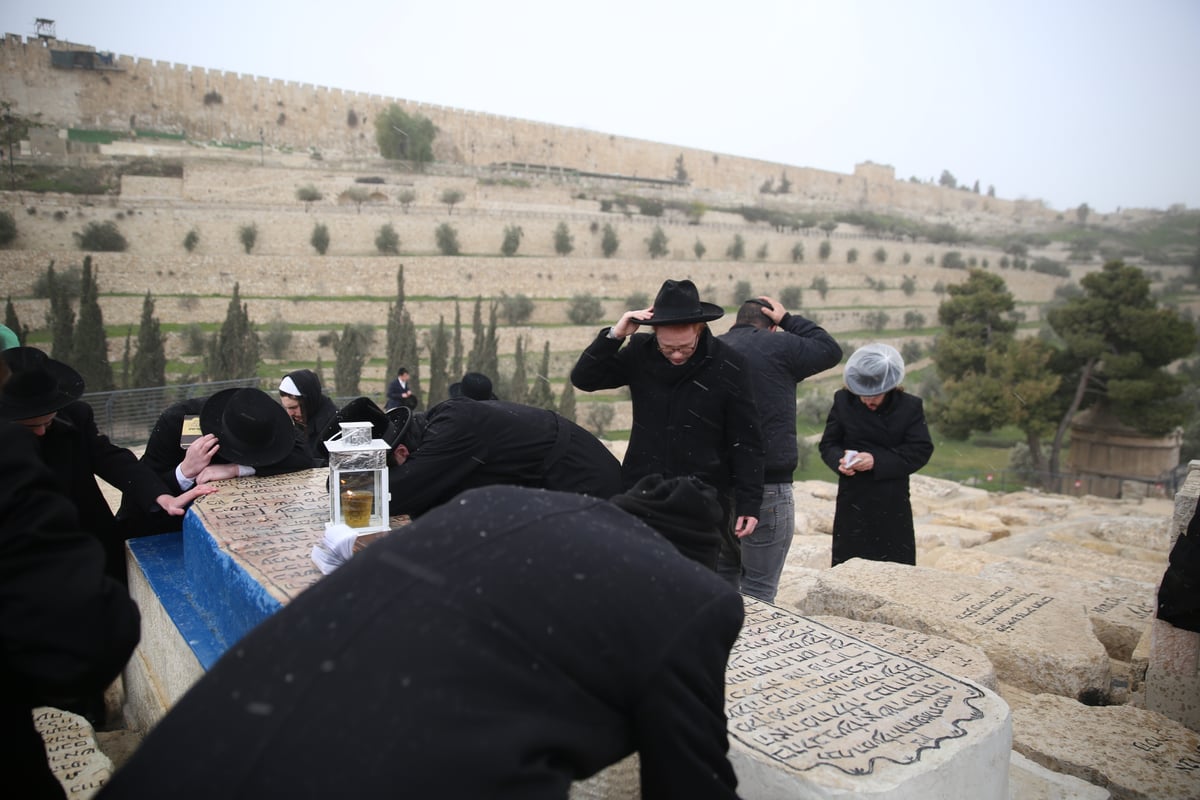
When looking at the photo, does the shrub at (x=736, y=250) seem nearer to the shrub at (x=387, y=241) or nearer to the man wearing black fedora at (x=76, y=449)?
the shrub at (x=387, y=241)

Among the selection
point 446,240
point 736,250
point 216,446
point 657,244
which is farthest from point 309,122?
point 216,446

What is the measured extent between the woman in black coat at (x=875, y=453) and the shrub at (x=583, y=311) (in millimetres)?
27302

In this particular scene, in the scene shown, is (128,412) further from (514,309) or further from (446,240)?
(446,240)

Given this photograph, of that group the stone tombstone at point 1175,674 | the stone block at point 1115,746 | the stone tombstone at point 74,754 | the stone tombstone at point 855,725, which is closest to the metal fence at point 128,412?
the stone tombstone at point 74,754

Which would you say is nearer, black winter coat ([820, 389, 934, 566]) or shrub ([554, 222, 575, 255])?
black winter coat ([820, 389, 934, 566])

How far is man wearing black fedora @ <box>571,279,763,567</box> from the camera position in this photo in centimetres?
307

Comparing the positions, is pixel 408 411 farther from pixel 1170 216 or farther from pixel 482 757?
pixel 1170 216

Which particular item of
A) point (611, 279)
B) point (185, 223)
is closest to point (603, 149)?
point (611, 279)

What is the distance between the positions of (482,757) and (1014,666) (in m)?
2.97

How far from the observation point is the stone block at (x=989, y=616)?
3232 millimetres

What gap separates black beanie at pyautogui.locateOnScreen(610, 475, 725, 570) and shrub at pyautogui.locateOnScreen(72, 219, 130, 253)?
31.1 meters

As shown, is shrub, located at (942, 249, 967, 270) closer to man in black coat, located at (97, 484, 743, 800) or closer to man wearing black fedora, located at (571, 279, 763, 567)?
man wearing black fedora, located at (571, 279, 763, 567)

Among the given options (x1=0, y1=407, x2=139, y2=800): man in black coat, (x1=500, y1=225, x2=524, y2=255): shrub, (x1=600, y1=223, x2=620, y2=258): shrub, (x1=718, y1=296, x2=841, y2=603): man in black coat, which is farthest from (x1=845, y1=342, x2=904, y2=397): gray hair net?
(x1=600, y1=223, x2=620, y2=258): shrub

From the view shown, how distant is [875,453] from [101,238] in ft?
98.6
